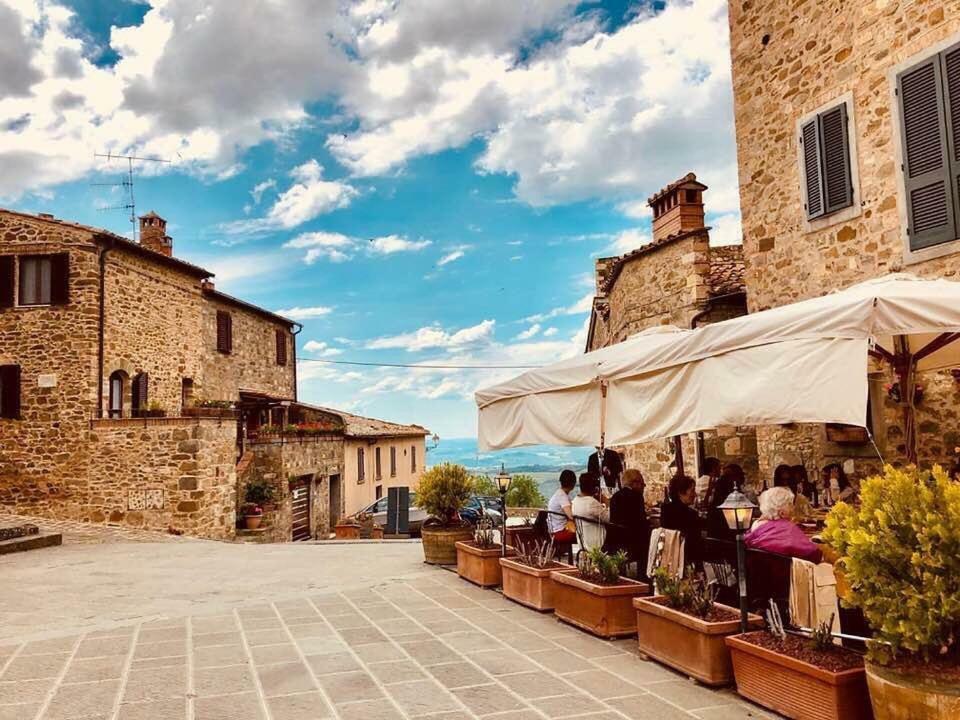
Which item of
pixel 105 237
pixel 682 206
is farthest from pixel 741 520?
pixel 105 237

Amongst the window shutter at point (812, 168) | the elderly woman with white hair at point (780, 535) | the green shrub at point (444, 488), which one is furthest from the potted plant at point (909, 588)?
the green shrub at point (444, 488)

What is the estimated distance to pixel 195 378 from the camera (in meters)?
21.3

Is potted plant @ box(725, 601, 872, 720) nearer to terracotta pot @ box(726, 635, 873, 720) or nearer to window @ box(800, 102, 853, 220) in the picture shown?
terracotta pot @ box(726, 635, 873, 720)

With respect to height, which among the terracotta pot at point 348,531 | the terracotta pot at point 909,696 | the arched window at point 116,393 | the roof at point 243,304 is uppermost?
the roof at point 243,304

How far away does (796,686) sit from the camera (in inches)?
154

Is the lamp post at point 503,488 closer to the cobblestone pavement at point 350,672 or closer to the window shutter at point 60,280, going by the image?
the cobblestone pavement at point 350,672

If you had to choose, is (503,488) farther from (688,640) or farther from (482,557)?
(688,640)

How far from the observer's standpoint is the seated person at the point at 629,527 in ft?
20.6

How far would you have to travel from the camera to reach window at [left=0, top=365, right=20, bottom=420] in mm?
16828

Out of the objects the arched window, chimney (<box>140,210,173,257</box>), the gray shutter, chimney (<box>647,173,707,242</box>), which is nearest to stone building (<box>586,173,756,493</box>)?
chimney (<box>647,173,707,242</box>)

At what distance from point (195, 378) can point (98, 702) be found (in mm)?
17696

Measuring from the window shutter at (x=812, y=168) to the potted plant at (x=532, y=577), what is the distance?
4.97 m

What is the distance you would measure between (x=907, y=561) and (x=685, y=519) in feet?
8.43

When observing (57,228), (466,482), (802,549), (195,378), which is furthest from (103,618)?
(195,378)
